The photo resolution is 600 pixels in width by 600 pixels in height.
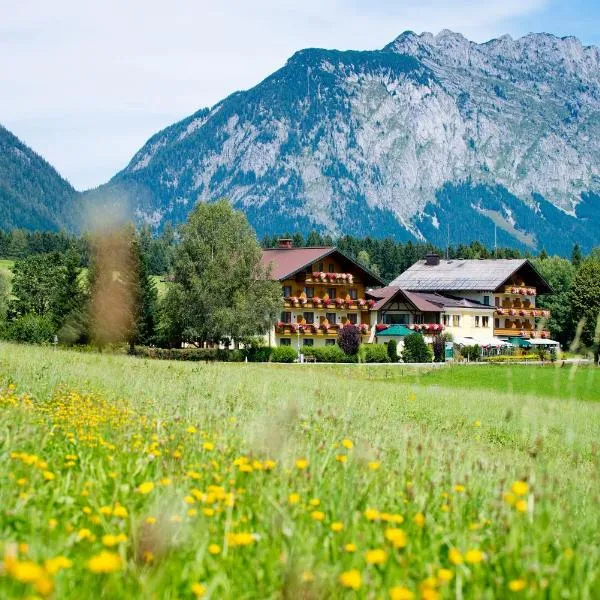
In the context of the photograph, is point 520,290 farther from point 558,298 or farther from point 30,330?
point 30,330

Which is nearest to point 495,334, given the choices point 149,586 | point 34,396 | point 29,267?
point 29,267

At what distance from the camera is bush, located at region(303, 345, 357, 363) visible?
64.8 metres

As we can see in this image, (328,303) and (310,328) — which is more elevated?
(328,303)

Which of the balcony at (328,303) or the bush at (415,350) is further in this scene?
the balcony at (328,303)

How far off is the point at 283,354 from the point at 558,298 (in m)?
55.5

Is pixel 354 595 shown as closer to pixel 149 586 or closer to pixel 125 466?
pixel 149 586

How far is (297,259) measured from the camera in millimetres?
75812

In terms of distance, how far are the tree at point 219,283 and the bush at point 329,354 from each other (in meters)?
3.86

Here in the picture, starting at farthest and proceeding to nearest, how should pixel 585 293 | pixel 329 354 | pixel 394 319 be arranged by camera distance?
1. pixel 585 293
2. pixel 394 319
3. pixel 329 354

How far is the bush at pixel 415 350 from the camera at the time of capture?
225 ft

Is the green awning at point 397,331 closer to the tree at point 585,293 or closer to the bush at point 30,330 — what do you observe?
the tree at point 585,293

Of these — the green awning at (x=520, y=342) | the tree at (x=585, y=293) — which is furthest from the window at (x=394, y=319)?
the tree at (x=585, y=293)

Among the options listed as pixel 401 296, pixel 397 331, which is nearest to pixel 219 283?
pixel 397 331

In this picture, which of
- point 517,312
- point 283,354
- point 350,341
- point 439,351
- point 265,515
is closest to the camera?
point 265,515
